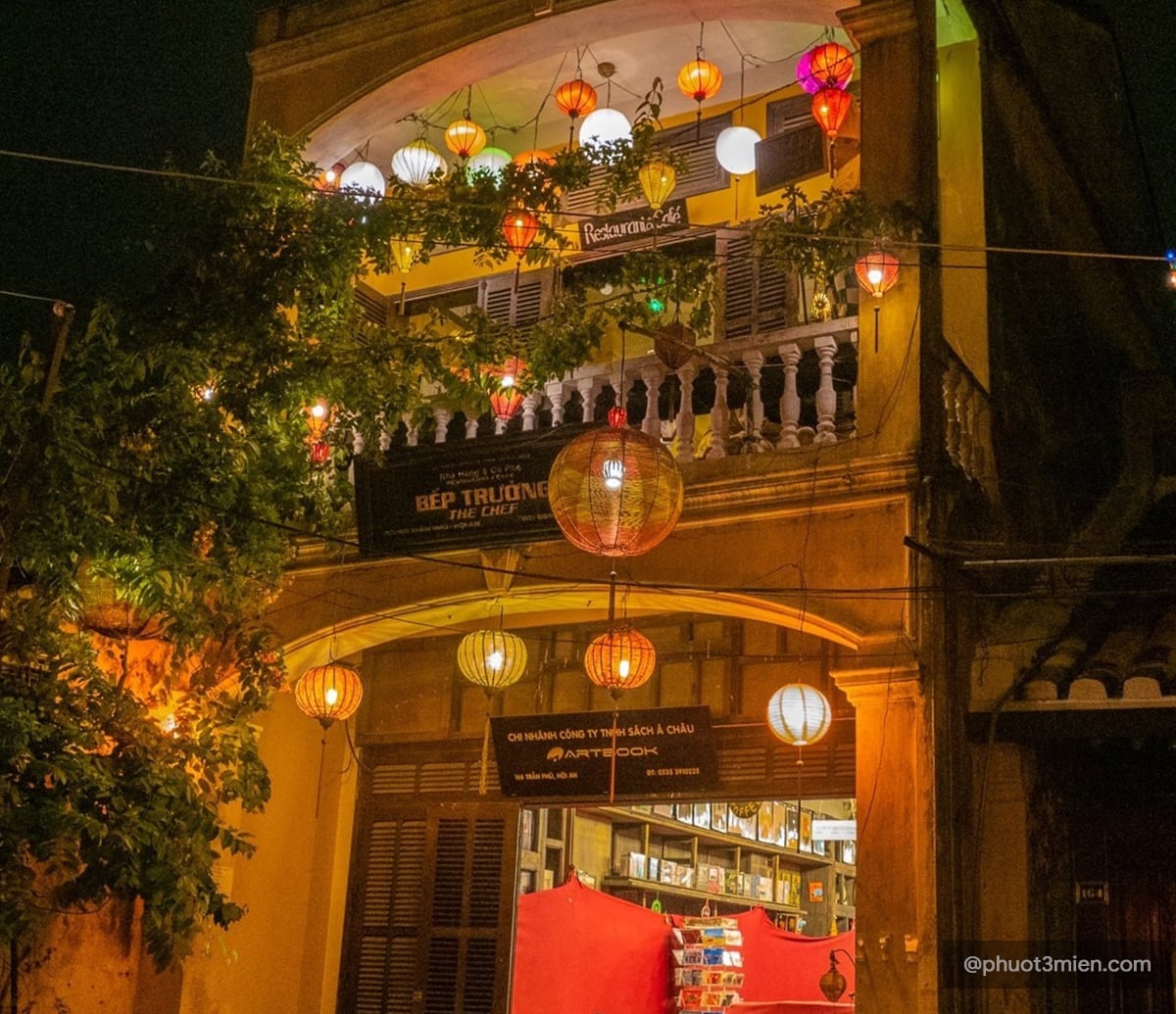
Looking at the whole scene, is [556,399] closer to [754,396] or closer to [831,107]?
[754,396]

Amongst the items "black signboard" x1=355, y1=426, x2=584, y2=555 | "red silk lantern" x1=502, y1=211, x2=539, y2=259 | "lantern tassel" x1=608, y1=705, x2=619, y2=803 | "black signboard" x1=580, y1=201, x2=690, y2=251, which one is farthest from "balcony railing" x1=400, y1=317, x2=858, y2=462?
"lantern tassel" x1=608, y1=705, x2=619, y2=803

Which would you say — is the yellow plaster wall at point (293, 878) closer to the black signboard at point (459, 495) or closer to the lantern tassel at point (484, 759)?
the lantern tassel at point (484, 759)

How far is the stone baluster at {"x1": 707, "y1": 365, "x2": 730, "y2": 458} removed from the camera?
834 cm

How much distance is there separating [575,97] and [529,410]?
2.79 metres

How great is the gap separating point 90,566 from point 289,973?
4.08 metres

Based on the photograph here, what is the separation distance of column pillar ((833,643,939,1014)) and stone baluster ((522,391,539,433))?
2.96 meters

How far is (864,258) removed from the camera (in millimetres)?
7723

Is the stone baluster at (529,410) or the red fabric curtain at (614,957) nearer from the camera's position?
the stone baluster at (529,410)

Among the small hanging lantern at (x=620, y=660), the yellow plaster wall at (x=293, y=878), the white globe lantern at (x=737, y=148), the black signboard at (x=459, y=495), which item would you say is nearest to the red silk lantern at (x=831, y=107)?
the white globe lantern at (x=737, y=148)

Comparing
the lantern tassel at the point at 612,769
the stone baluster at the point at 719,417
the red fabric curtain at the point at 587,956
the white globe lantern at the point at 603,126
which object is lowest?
the red fabric curtain at the point at 587,956

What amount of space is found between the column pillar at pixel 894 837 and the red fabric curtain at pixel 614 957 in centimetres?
327

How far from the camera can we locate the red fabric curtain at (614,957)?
9656 millimetres

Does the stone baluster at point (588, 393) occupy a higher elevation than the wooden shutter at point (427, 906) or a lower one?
higher

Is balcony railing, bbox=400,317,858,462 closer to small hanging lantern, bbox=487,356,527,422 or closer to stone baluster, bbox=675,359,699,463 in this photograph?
stone baluster, bbox=675,359,699,463
